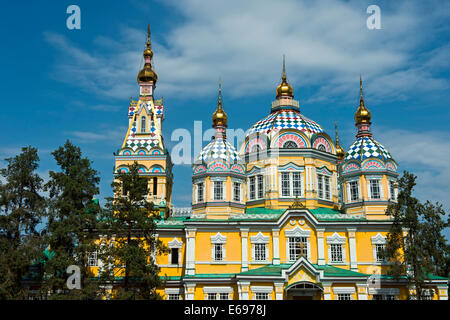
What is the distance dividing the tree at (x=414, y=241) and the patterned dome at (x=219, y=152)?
37.6ft

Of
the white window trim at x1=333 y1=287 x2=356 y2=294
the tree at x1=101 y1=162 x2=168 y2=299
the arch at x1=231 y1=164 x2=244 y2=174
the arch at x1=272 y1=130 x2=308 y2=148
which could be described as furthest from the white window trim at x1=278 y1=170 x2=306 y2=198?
the tree at x1=101 y1=162 x2=168 y2=299

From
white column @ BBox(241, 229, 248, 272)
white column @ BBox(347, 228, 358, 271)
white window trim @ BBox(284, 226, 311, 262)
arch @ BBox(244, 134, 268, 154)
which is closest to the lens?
white column @ BBox(241, 229, 248, 272)

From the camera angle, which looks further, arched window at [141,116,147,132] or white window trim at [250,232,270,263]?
arched window at [141,116,147,132]

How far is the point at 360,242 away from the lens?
3175 centimetres

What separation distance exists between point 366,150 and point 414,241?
8223 mm

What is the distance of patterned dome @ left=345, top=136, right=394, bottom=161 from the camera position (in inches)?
1342

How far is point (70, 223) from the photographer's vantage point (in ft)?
91.0

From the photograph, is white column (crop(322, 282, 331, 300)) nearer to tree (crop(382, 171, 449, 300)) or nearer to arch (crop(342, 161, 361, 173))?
tree (crop(382, 171, 449, 300))

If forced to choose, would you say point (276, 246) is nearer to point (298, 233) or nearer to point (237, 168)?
point (298, 233)

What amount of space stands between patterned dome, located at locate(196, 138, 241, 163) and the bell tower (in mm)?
3395

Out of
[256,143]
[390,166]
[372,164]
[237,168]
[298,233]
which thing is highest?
[256,143]

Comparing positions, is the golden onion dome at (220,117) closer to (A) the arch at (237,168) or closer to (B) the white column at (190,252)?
(A) the arch at (237,168)

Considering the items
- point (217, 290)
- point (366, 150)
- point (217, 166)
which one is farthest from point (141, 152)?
point (366, 150)
